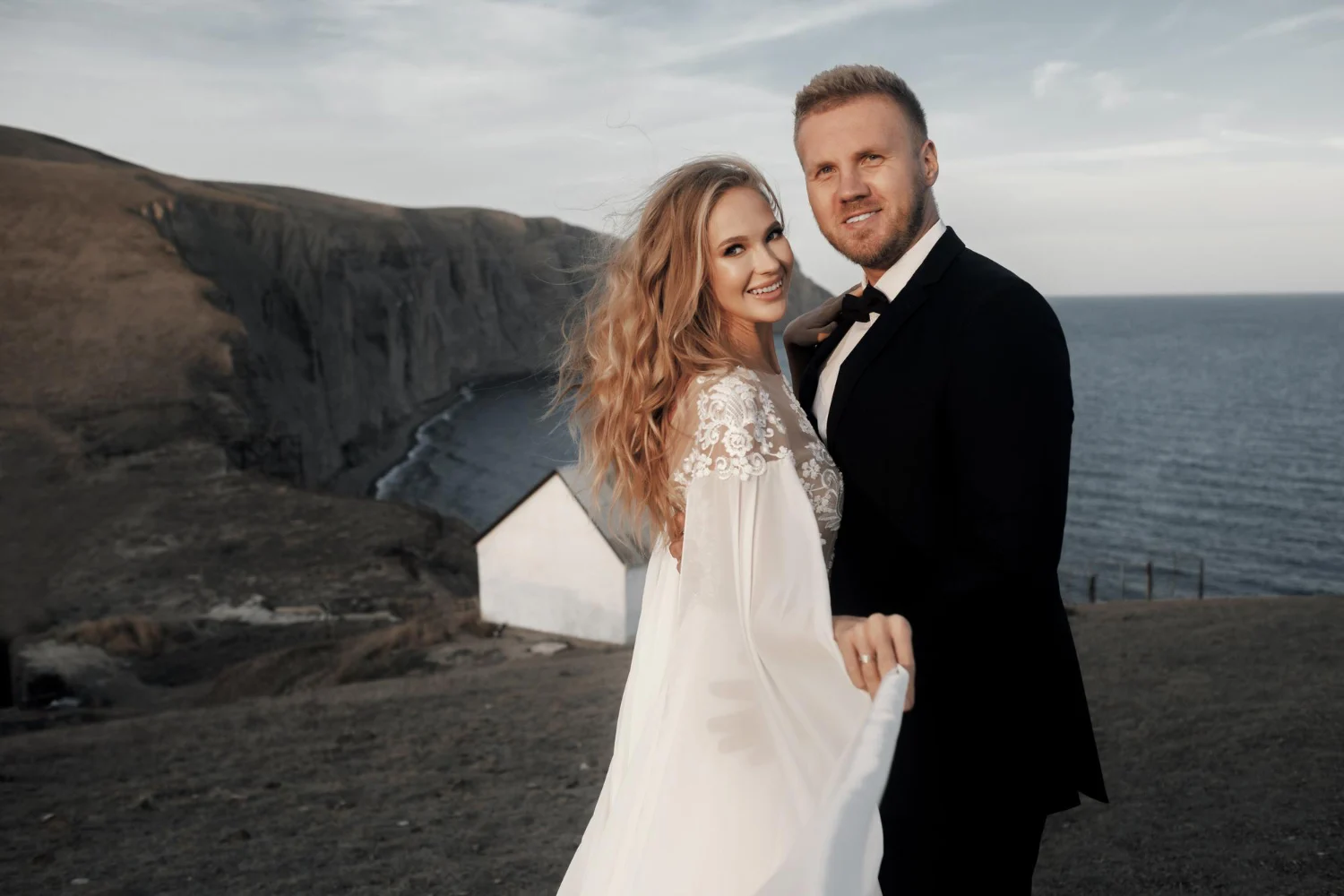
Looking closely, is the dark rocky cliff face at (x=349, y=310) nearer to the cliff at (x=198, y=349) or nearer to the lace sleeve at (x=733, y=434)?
the cliff at (x=198, y=349)

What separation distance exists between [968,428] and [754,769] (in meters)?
1.06

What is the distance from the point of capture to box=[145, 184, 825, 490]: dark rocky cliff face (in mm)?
69188

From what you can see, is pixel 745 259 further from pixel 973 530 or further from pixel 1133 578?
pixel 1133 578

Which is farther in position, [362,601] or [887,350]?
[362,601]

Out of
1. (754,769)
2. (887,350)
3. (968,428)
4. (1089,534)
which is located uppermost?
(887,350)

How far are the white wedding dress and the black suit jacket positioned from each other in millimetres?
190

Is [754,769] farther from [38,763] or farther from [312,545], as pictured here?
[312,545]

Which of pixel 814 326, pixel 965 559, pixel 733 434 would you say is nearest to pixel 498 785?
pixel 814 326

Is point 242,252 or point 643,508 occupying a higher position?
point 242,252

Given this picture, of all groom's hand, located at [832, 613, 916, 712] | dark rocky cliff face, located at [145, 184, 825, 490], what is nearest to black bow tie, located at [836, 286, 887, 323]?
groom's hand, located at [832, 613, 916, 712]

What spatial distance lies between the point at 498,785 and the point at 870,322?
860cm

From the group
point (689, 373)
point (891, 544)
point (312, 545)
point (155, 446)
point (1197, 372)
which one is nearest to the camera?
point (891, 544)

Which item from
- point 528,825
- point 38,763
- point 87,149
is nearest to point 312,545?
point 38,763

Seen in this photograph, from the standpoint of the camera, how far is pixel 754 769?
2.94m
